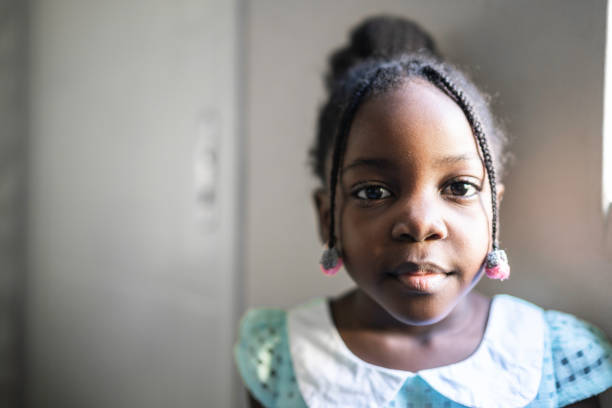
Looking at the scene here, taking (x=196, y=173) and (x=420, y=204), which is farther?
(x=196, y=173)

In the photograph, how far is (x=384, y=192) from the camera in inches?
18.6

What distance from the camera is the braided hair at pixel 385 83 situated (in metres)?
0.48

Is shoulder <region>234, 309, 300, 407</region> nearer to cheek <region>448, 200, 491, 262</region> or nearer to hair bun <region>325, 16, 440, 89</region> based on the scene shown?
cheek <region>448, 200, 491, 262</region>

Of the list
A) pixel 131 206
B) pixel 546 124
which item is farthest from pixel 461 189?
pixel 131 206

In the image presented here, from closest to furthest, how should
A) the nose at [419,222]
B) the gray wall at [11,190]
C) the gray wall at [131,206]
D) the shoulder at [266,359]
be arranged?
the nose at [419,222] < the shoulder at [266,359] < the gray wall at [131,206] < the gray wall at [11,190]

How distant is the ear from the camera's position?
1.91 feet

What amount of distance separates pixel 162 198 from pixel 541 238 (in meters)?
1.06

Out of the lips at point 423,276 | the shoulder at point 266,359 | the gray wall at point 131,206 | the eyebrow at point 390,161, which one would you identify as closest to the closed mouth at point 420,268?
the lips at point 423,276

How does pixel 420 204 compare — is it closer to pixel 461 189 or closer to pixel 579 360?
pixel 461 189

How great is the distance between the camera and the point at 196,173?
1.14 m

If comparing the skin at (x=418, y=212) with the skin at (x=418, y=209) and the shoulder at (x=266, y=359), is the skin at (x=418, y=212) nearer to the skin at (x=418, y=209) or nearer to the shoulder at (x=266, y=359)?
the skin at (x=418, y=209)

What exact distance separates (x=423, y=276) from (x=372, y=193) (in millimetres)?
105

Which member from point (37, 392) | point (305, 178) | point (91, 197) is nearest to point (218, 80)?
point (305, 178)

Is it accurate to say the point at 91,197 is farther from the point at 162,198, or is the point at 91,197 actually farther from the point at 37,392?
the point at 37,392
